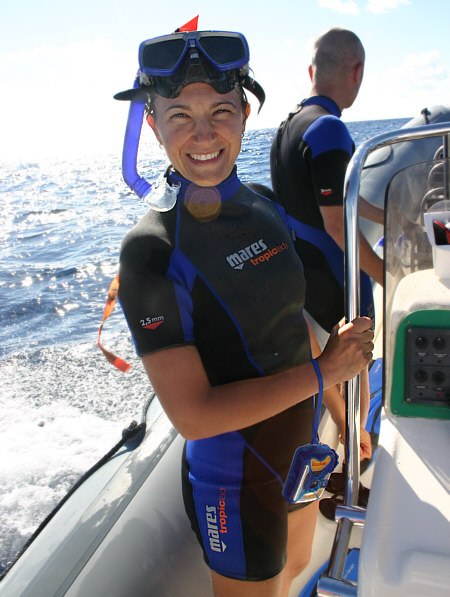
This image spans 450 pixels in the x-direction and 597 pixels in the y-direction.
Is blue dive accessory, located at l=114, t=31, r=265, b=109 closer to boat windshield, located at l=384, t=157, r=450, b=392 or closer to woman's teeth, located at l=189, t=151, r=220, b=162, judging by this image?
woman's teeth, located at l=189, t=151, r=220, b=162

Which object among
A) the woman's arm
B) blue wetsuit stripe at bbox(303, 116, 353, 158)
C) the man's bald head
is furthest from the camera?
the man's bald head

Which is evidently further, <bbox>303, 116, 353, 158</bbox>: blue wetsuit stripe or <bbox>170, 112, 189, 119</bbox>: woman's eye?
<bbox>303, 116, 353, 158</bbox>: blue wetsuit stripe

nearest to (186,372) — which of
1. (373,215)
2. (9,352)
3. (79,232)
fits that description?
A: (373,215)

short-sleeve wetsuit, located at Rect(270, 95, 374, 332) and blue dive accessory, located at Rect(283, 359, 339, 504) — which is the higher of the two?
short-sleeve wetsuit, located at Rect(270, 95, 374, 332)

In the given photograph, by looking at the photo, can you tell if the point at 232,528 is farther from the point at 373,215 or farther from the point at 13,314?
the point at 13,314

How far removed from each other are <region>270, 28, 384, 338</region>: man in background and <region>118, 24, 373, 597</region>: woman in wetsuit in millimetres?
763

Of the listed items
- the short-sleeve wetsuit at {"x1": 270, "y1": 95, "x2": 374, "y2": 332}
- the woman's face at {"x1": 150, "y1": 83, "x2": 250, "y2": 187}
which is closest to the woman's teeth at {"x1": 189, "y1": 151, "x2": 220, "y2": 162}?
the woman's face at {"x1": 150, "y1": 83, "x2": 250, "y2": 187}

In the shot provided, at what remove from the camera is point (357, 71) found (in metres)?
2.19

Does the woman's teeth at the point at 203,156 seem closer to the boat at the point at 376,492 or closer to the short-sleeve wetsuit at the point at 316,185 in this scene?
the boat at the point at 376,492

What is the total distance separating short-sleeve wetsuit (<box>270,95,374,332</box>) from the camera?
1.91 meters

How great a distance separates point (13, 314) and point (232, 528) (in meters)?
6.04

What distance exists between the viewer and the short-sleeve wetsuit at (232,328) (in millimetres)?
1097

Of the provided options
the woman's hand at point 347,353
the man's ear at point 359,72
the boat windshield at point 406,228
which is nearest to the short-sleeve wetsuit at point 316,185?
the man's ear at point 359,72

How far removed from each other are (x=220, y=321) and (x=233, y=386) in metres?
0.16
